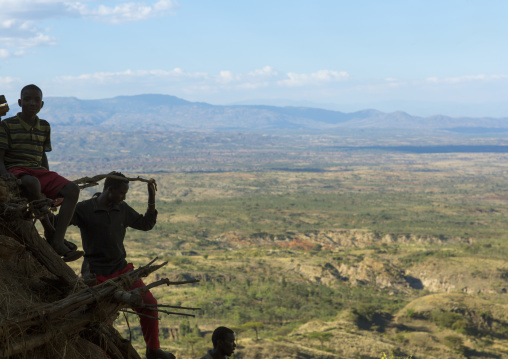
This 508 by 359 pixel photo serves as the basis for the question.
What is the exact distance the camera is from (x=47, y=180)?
4.41 m

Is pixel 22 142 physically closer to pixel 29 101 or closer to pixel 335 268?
pixel 29 101

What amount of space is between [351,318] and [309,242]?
26565 millimetres

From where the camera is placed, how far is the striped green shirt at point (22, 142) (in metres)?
4.43

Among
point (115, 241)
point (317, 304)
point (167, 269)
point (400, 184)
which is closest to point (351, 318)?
point (317, 304)

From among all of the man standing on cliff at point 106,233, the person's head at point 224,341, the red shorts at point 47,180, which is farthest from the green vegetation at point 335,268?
the red shorts at point 47,180

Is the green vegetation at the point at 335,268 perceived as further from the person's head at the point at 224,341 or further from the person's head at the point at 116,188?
the person's head at the point at 116,188

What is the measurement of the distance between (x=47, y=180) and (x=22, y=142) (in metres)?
0.38

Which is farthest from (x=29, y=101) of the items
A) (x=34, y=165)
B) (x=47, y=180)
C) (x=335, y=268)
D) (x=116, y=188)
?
(x=335, y=268)

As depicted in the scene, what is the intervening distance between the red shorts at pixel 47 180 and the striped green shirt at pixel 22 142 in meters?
0.08

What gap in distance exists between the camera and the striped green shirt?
4.43 metres

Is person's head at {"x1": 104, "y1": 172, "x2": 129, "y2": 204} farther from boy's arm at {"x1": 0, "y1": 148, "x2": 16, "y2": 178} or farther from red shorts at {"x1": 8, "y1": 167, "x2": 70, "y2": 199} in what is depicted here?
boy's arm at {"x1": 0, "y1": 148, "x2": 16, "y2": 178}

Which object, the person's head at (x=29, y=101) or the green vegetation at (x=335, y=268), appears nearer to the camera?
the person's head at (x=29, y=101)

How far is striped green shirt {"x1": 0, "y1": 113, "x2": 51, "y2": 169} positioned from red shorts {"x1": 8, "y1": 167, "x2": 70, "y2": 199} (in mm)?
78

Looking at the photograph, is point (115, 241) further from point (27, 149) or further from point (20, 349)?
point (20, 349)
